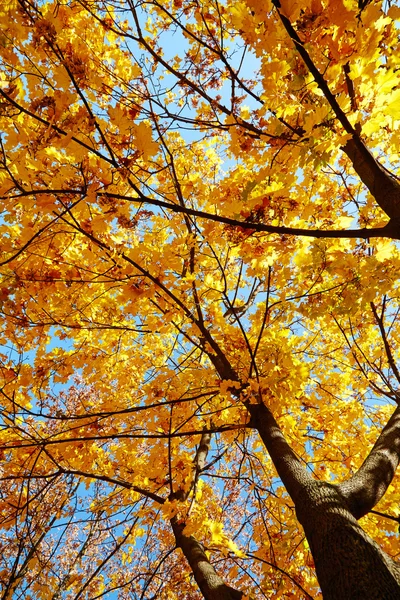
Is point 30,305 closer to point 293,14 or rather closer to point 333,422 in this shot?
point 293,14

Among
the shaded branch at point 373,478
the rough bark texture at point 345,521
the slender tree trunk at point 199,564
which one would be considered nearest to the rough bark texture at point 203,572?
the slender tree trunk at point 199,564

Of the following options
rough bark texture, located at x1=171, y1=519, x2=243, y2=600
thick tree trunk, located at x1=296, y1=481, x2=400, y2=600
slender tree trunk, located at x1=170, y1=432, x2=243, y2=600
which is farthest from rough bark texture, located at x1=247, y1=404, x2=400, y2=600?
rough bark texture, located at x1=171, y1=519, x2=243, y2=600

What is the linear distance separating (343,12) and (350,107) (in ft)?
1.36

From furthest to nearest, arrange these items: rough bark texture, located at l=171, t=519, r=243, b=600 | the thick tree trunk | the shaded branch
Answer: rough bark texture, located at l=171, t=519, r=243, b=600, the shaded branch, the thick tree trunk

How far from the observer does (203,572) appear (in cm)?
232

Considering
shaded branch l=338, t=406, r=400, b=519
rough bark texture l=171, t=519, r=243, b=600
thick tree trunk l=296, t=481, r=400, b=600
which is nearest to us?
thick tree trunk l=296, t=481, r=400, b=600

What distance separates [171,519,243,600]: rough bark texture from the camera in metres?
2.15

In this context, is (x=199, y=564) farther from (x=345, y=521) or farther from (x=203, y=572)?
(x=345, y=521)

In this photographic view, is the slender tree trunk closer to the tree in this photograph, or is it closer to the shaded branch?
the tree

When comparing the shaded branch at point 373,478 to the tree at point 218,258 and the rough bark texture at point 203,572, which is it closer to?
the tree at point 218,258

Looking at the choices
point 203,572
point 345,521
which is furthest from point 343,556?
point 203,572

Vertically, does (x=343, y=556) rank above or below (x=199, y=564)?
below

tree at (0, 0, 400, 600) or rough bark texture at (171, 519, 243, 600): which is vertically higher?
tree at (0, 0, 400, 600)

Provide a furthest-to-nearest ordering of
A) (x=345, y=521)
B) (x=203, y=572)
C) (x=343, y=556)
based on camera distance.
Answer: (x=203, y=572)
(x=345, y=521)
(x=343, y=556)
